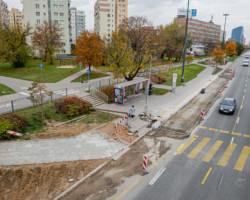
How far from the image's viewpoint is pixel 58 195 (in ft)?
29.9

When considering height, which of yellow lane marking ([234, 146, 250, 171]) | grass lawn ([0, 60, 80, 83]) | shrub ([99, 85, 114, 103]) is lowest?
yellow lane marking ([234, 146, 250, 171])

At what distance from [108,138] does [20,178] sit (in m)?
6.30

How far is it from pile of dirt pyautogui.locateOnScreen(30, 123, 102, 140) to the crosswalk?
285 inches

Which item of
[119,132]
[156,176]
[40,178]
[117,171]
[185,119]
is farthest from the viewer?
[185,119]

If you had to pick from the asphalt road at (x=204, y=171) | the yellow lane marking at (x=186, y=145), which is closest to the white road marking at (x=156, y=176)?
the asphalt road at (x=204, y=171)

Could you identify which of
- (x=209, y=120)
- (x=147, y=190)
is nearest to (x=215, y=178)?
(x=147, y=190)

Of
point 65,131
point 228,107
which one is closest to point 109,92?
point 65,131

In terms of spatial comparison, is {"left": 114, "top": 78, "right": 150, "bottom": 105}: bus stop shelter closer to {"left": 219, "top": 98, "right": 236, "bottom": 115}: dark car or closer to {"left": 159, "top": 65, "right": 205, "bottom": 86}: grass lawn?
{"left": 159, "top": 65, "right": 205, "bottom": 86}: grass lawn

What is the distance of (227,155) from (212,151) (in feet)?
2.95

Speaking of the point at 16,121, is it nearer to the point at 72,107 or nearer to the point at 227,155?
the point at 72,107

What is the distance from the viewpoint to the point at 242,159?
12.5 meters

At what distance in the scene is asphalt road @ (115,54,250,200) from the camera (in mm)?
9414

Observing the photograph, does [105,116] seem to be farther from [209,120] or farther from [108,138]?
[209,120]

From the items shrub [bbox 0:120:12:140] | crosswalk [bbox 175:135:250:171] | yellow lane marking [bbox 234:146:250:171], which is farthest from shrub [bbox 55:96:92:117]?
yellow lane marking [bbox 234:146:250:171]
